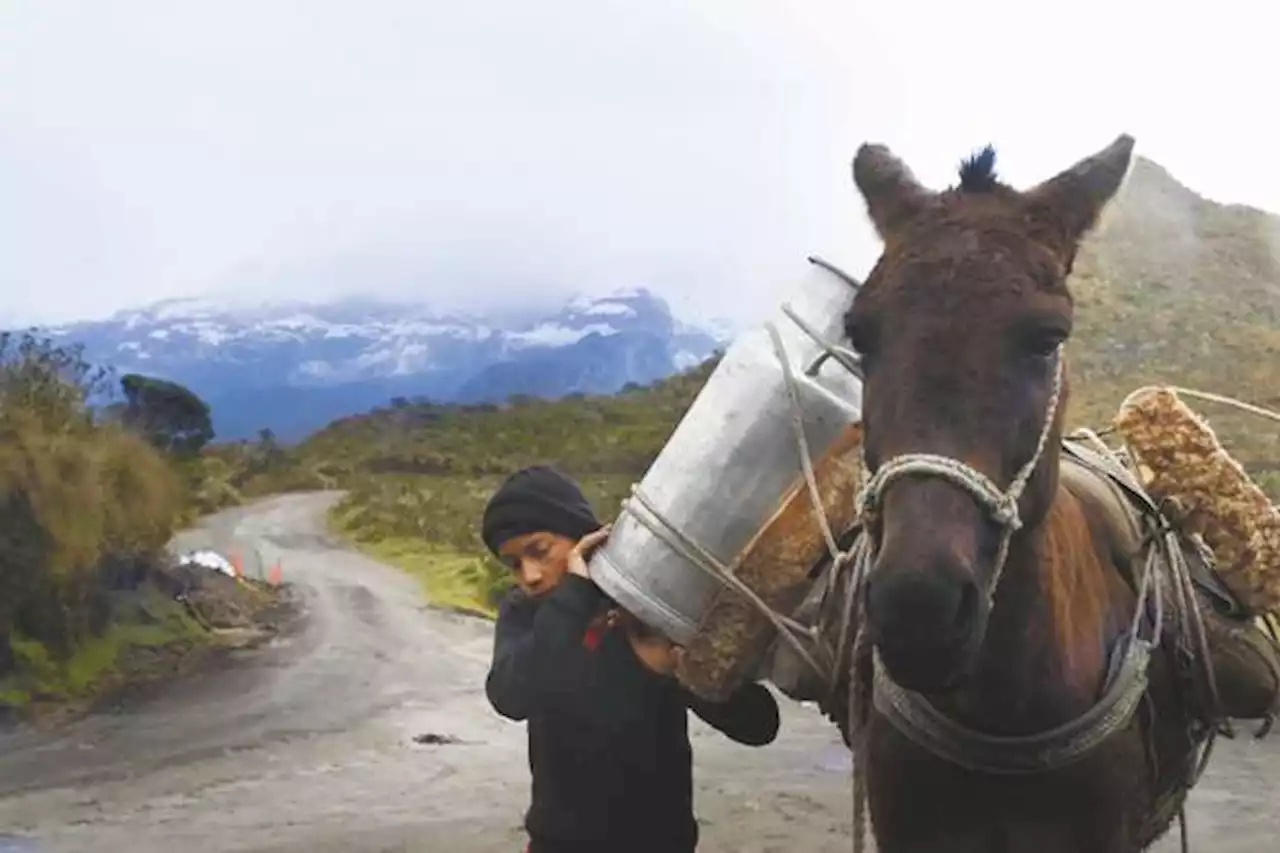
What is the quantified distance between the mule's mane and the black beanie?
1315mm

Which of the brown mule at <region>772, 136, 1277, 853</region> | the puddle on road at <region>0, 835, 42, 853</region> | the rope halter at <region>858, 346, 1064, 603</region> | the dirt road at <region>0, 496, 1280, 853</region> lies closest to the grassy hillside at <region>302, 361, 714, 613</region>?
the dirt road at <region>0, 496, 1280, 853</region>

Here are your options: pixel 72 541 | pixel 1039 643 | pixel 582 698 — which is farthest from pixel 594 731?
pixel 72 541

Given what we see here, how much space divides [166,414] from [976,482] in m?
21.7

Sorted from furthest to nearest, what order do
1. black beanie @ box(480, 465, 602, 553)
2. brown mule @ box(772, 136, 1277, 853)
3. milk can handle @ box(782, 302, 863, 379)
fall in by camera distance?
black beanie @ box(480, 465, 602, 553) < milk can handle @ box(782, 302, 863, 379) < brown mule @ box(772, 136, 1277, 853)

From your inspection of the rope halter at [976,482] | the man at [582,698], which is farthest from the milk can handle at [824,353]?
the rope halter at [976,482]

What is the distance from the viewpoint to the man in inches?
123

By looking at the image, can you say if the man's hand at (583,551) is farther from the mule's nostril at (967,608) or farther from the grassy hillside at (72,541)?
the grassy hillside at (72,541)

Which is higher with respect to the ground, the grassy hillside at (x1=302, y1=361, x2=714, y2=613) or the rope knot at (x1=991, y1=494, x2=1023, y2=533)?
the rope knot at (x1=991, y1=494, x2=1023, y2=533)

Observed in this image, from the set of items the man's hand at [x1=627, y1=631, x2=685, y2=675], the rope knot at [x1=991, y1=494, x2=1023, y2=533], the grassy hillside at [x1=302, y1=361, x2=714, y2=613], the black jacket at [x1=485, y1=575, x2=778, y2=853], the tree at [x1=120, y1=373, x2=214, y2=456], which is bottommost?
the grassy hillside at [x1=302, y1=361, x2=714, y2=613]

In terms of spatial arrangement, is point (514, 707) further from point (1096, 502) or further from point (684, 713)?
point (1096, 502)

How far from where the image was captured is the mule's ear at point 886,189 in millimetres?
2400

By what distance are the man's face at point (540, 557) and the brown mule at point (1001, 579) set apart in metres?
0.58

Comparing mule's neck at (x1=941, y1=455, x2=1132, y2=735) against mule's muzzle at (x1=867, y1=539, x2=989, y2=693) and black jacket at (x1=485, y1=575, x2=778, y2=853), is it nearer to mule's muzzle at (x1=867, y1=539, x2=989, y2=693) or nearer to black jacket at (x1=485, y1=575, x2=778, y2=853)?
mule's muzzle at (x1=867, y1=539, x2=989, y2=693)

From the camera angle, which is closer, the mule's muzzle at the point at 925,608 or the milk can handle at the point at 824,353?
the mule's muzzle at the point at 925,608
